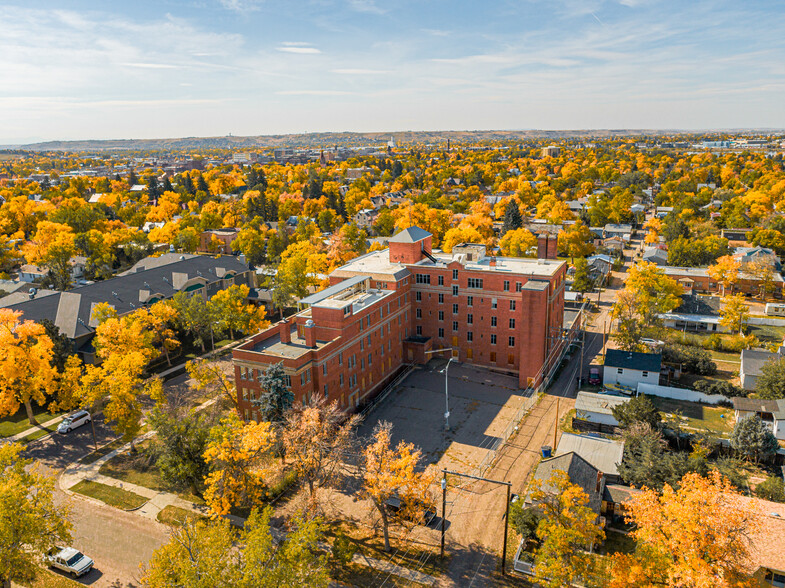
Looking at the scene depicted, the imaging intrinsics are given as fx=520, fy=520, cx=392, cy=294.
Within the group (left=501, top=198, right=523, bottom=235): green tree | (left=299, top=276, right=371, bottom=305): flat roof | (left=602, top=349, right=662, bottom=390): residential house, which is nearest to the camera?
(left=299, top=276, right=371, bottom=305): flat roof

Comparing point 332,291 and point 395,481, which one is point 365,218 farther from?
point 395,481

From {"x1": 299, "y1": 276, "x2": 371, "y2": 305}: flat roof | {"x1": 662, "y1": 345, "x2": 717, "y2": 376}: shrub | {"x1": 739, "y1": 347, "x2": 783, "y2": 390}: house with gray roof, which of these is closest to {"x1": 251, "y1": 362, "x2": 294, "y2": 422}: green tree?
{"x1": 299, "y1": 276, "x2": 371, "y2": 305}: flat roof

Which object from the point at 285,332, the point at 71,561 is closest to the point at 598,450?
the point at 285,332

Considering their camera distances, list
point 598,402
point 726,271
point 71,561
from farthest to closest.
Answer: point 726,271 → point 598,402 → point 71,561

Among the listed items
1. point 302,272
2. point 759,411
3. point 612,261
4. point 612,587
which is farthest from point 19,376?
point 612,261

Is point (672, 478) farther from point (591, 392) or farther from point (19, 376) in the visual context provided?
point (19, 376)

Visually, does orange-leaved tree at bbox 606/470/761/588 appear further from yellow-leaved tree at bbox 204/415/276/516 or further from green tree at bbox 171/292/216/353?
green tree at bbox 171/292/216/353

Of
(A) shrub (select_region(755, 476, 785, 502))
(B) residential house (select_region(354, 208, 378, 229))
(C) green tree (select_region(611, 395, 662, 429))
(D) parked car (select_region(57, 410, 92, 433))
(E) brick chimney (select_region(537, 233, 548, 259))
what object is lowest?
(D) parked car (select_region(57, 410, 92, 433))
